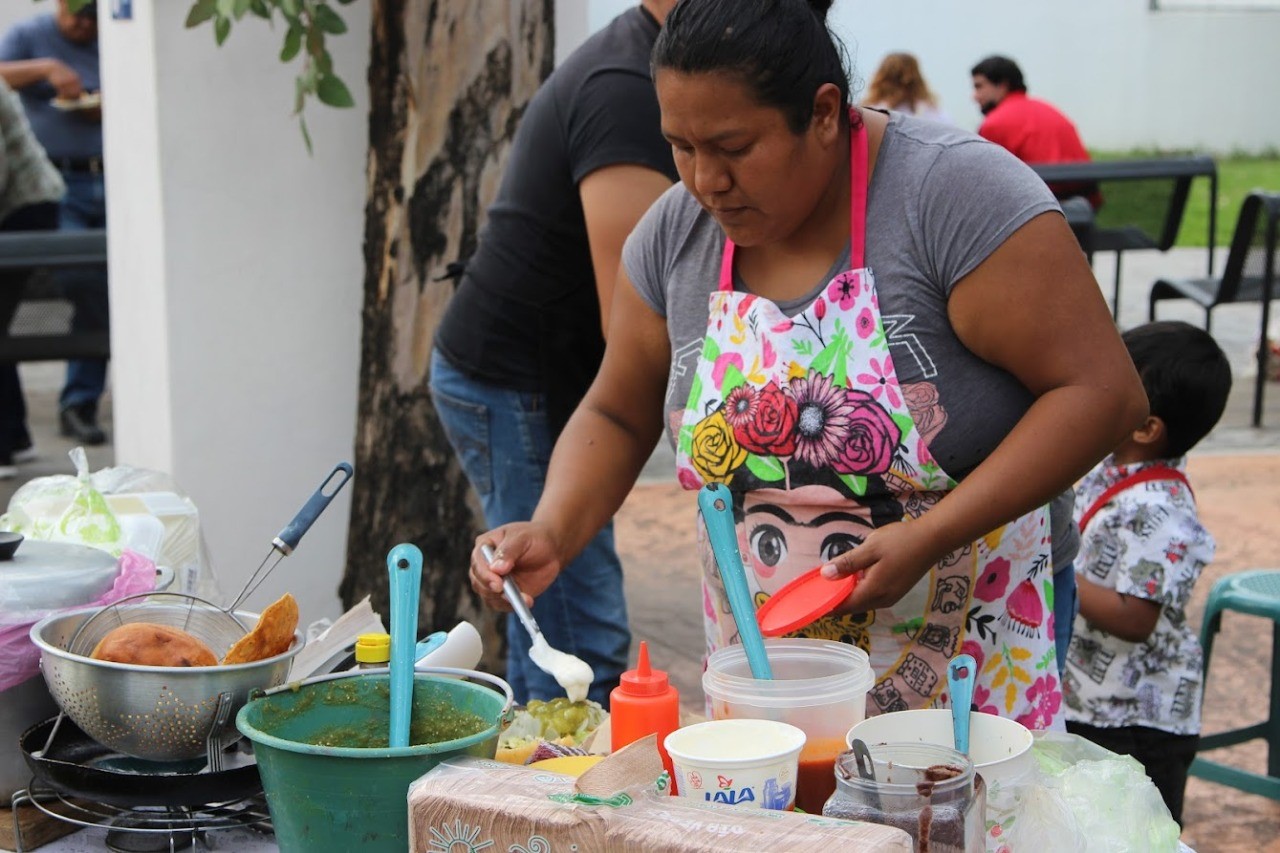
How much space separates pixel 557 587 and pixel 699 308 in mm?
1257

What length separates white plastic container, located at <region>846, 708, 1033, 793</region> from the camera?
61.7 inches

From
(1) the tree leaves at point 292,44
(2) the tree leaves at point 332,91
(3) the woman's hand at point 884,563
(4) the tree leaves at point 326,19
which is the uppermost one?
(4) the tree leaves at point 326,19

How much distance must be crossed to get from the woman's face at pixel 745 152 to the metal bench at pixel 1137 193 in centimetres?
600

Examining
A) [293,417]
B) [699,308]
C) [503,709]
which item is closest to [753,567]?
[699,308]

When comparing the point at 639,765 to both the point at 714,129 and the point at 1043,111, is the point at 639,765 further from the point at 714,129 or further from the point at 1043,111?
the point at 1043,111

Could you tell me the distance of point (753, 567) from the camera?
2127 mm

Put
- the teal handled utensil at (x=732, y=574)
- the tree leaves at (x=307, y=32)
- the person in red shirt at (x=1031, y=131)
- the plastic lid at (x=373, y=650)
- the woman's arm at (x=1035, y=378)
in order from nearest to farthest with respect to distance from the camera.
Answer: the teal handled utensil at (x=732, y=574) → the plastic lid at (x=373, y=650) → the woman's arm at (x=1035, y=378) → the tree leaves at (x=307, y=32) → the person in red shirt at (x=1031, y=131)

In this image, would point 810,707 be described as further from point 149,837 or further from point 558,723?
point 149,837

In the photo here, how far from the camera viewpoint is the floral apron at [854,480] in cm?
198

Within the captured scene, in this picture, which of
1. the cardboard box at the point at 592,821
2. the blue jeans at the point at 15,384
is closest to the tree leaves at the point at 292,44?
the cardboard box at the point at 592,821

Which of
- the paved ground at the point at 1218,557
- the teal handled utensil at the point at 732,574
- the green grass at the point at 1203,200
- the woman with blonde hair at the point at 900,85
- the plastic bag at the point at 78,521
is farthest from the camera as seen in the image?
the woman with blonde hair at the point at 900,85

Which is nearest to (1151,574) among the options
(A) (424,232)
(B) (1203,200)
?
(A) (424,232)

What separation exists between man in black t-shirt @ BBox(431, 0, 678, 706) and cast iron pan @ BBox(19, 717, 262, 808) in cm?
123

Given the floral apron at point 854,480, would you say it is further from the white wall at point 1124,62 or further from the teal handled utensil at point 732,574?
the white wall at point 1124,62
